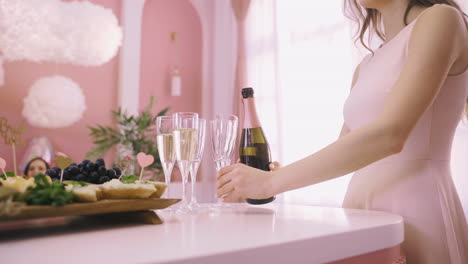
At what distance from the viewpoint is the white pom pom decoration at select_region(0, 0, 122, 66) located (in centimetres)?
337

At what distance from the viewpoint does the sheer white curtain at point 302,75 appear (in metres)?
3.14

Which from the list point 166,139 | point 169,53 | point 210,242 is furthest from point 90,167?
point 169,53

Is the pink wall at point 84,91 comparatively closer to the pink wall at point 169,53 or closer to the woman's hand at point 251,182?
the pink wall at point 169,53

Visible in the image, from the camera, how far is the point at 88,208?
0.58 metres

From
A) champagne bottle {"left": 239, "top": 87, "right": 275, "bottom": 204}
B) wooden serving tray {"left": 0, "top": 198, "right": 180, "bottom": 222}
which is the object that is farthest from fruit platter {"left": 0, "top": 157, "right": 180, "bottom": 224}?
champagne bottle {"left": 239, "top": 87, "right": 275, "bottom": 204}

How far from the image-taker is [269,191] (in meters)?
0.90

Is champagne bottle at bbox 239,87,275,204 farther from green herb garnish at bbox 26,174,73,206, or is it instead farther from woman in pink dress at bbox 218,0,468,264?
green herb garnish at bbox 26,174,73,206

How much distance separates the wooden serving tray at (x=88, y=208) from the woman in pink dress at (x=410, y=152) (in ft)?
0.97

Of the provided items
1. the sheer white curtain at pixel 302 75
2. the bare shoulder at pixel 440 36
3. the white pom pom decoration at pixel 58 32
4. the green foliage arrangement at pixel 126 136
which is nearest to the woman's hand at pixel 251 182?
the bare shoulder at pixel 440 36

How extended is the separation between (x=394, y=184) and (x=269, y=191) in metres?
0.37

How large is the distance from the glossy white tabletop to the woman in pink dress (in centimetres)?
18

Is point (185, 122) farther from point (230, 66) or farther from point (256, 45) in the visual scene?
point (230, 66)

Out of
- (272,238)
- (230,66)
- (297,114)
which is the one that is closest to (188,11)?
(230,66)

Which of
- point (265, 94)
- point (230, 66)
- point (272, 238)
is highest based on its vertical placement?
point (230, 66)
